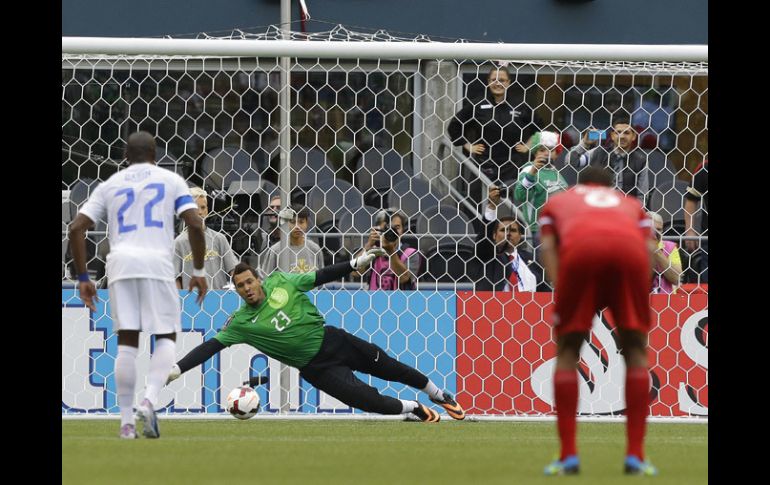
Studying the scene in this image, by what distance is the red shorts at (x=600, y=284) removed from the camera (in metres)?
6.28

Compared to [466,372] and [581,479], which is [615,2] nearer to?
[466,372]

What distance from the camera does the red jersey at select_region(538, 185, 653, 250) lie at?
20.7 feet

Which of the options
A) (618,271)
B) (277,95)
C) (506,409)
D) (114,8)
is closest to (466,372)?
(506,409)

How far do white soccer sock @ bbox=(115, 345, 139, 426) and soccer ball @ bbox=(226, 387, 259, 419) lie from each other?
2174mm

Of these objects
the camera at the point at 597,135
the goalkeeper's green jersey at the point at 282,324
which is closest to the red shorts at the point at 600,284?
the goalkeeper's green jersey at the point at 282,324

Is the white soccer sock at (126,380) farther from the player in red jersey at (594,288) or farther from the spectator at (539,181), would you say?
the spectator at (539,181)

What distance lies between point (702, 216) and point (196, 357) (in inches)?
175

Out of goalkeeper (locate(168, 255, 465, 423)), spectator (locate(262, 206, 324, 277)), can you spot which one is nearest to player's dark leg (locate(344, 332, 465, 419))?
goalkeeper (locate(168, 255, 465, 423))

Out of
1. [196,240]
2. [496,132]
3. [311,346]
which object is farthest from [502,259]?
[196,240]

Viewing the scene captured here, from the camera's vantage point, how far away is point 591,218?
635 centimetres

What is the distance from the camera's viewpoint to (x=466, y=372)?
11.6 metres

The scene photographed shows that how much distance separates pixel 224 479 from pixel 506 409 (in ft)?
18.3

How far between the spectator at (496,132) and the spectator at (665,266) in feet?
4.15

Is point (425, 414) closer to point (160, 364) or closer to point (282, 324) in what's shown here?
point (282, 324)
